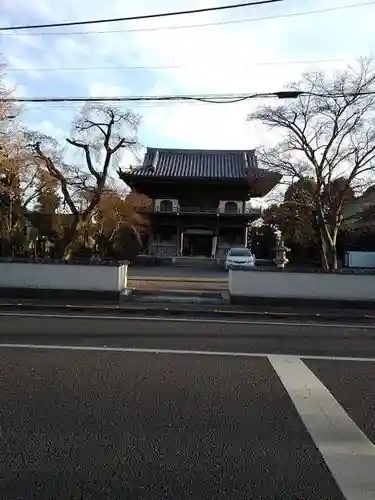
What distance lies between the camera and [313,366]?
7469 millimetres

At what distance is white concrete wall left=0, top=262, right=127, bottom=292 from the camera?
16641mm

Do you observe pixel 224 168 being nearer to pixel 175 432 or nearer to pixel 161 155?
pixel 161 155

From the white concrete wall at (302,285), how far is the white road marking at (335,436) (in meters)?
9.56

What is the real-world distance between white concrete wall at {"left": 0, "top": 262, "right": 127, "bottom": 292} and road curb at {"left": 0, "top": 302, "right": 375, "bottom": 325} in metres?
2.12

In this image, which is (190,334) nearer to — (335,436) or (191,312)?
(191,312)

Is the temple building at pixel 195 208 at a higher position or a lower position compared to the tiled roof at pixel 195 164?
lower

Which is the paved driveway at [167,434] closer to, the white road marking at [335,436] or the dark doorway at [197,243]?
the white road marking at [335,436]

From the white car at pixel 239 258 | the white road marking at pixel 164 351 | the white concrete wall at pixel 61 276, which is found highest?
the white car at pixel 239 258

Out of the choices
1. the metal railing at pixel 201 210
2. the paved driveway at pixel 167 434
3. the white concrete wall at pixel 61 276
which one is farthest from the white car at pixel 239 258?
the paved driveway at pixel 167 434

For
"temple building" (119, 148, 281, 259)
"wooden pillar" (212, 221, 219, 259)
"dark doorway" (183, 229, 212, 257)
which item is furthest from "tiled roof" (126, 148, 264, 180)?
"dark doorway" (183, 229, 212, 257)

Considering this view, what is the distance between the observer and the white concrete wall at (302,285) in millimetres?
16312

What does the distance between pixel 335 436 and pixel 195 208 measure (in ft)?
121

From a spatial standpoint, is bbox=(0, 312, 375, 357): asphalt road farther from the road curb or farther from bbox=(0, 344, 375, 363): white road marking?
the road curb

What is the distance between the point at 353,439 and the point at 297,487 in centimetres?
113
